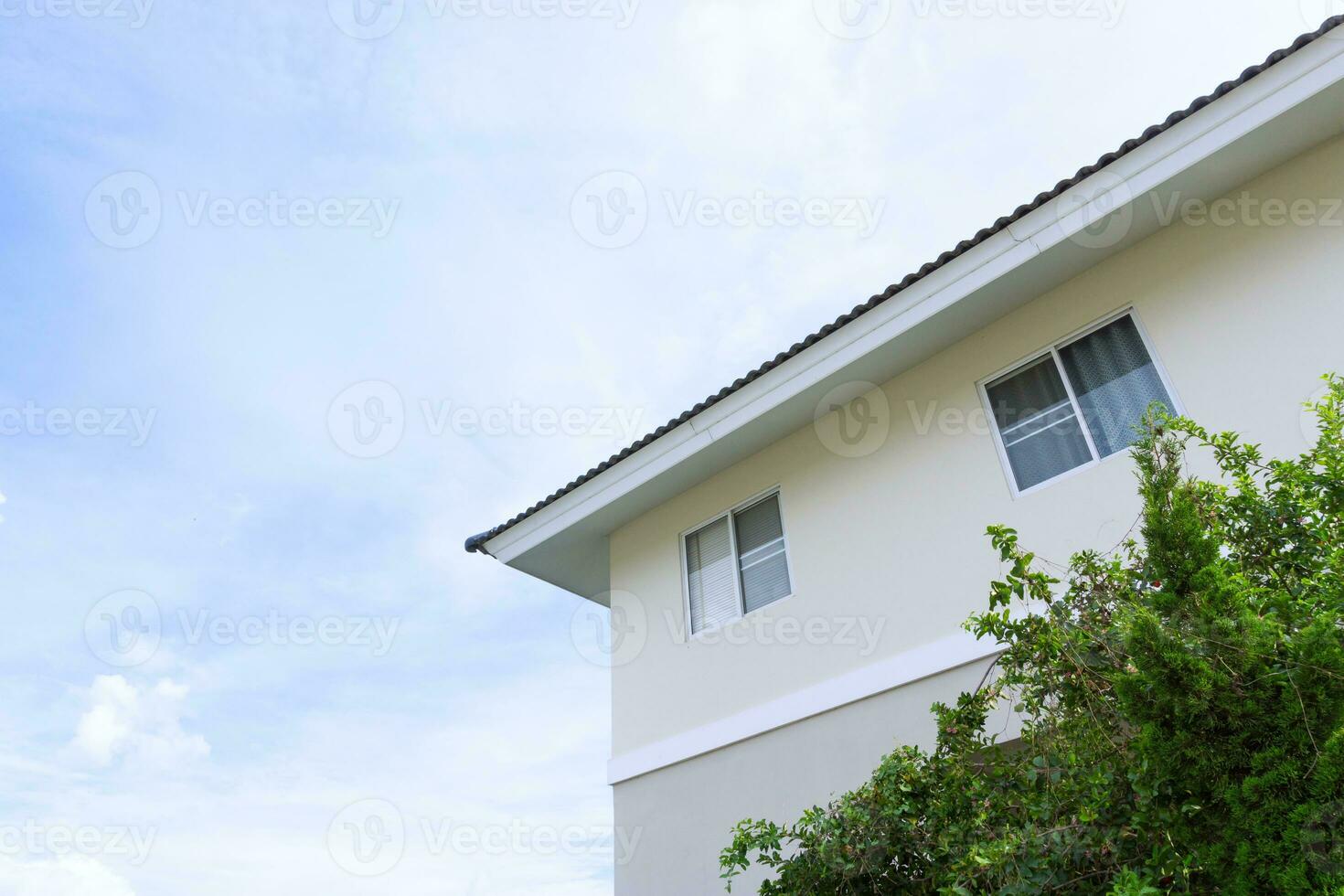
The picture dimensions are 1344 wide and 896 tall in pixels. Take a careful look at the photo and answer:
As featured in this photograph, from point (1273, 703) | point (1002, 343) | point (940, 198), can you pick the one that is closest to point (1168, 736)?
point (1273, 703)

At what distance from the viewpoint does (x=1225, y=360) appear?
5402 mm

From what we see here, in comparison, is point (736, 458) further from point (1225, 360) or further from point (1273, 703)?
point (1273, 703)

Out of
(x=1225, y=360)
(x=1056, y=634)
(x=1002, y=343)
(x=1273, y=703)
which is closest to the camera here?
(x=1273, y=703)

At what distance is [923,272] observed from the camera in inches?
254

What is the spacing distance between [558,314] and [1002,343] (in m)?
5.17

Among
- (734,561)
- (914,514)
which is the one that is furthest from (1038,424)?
(734,561)

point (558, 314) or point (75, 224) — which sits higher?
point (75, 224)

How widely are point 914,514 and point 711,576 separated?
2223 millimetres

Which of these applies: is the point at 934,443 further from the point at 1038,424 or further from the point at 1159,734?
the point at 1159,734

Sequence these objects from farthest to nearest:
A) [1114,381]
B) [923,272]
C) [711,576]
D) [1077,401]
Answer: [711,576], [923,272], [1077,401], [1114,381]

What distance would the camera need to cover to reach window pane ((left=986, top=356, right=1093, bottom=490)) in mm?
5984

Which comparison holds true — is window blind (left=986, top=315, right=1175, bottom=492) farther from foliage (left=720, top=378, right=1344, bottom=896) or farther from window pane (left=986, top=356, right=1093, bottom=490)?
foliage (left=720, top=378, right=1344, bottom=896)

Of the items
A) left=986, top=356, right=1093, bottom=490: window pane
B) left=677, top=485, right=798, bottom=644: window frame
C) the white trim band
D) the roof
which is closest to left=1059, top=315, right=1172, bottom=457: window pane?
left=986, top=356, right=1093, bottom=490: window pane

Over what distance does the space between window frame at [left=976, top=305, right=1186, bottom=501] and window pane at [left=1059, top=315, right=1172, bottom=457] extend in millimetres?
29
